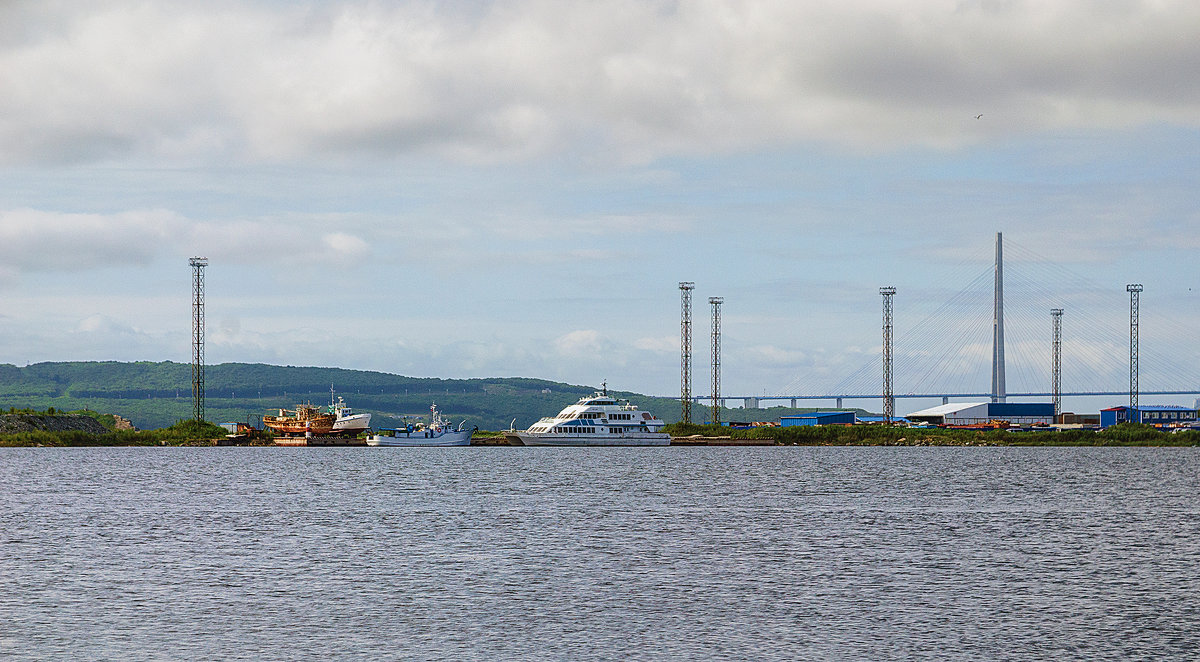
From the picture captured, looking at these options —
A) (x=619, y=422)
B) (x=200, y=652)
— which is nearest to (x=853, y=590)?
(x=200, y=652)

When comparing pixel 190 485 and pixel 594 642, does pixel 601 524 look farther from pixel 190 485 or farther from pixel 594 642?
pixel 190 485

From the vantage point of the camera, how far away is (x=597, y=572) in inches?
1823

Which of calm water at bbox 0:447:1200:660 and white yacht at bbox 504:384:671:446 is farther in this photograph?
white yacht at bbox 504:384:671:446

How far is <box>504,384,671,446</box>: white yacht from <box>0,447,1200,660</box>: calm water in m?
93.4

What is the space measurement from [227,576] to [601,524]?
80.3ft

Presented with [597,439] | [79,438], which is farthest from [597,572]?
[79,438]

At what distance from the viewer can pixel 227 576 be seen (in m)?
45.2

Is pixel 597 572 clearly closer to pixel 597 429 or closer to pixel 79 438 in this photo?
pixel 597 429

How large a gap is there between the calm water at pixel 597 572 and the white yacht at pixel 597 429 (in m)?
93.4

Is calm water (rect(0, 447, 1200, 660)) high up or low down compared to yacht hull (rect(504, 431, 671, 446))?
up

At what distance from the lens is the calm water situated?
108 ft

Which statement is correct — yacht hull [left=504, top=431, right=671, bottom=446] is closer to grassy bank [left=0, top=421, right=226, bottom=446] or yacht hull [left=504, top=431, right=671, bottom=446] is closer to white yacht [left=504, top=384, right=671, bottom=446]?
white yacht [left=504, top=384, right=671, bottom=446]

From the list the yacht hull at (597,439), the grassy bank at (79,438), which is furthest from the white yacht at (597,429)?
the grassy bank at (79,438)

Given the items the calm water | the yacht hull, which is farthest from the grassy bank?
the calm water
